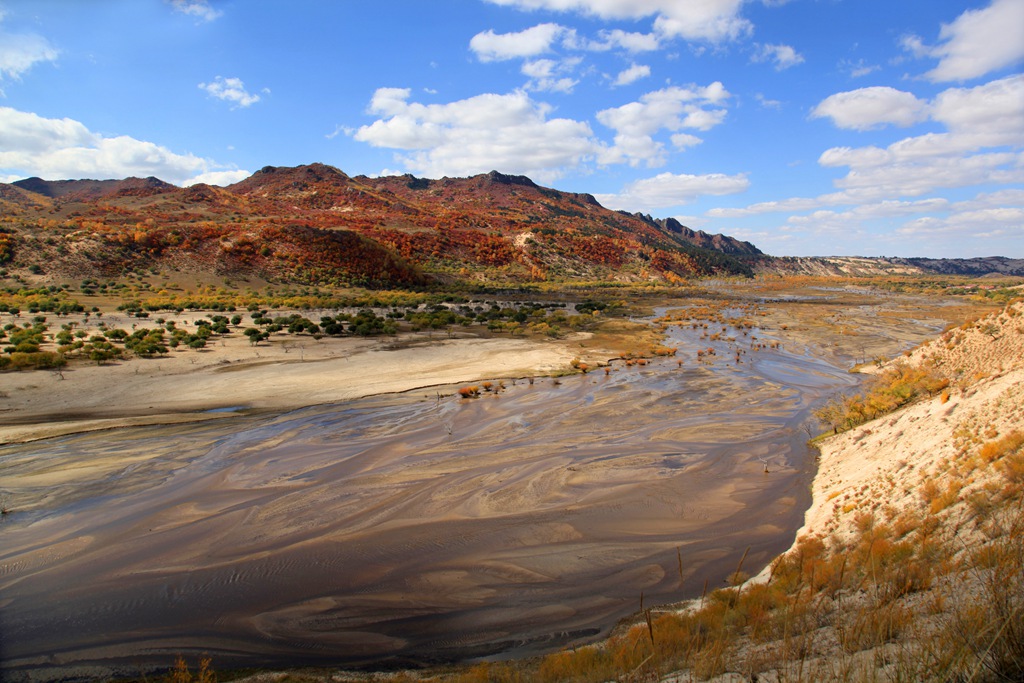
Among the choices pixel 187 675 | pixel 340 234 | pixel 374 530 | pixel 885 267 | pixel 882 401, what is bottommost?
pixel 374 530

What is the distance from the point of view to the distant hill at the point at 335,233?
55.7 m

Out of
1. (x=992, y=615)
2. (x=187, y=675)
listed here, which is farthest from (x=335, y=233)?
(x=992, y=615)

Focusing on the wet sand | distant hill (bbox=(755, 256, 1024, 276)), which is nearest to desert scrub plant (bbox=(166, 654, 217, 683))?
the wet sand

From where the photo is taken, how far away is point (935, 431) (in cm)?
952

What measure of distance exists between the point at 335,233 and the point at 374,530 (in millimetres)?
67197

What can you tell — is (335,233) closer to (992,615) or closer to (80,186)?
(992,615)

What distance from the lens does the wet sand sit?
658cm

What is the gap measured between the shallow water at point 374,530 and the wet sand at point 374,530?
0.04m

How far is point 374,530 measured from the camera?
30.6ft

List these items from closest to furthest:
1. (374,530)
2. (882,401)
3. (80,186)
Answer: (374,530) < (882,401) < (80,186)

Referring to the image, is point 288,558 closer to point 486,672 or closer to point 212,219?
point 486,672

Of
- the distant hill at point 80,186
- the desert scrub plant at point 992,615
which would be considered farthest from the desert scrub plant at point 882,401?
the distant hill at point 80,186

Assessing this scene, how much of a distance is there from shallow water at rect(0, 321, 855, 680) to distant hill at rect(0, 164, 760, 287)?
1922 inches

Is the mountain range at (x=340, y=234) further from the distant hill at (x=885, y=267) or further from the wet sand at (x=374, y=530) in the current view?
the wet sand at (x=374, y=530)
